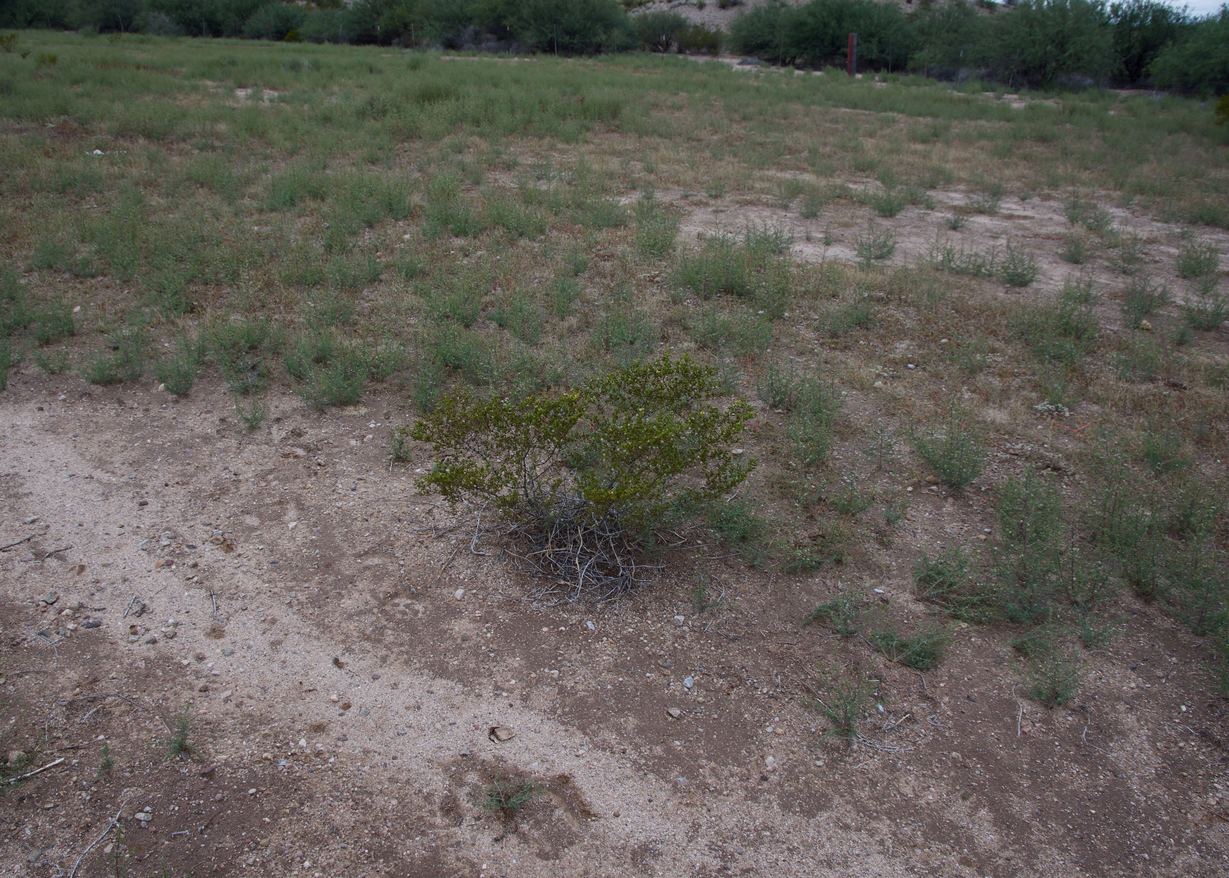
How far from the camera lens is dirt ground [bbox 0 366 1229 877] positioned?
2.83 metres

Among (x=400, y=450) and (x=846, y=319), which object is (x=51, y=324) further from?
(x=846, y=319)

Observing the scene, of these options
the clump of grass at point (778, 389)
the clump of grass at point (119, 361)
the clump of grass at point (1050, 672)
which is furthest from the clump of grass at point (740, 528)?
the clump of grass at point (119, 361)

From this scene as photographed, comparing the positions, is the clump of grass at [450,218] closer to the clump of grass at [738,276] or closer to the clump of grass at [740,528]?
the clump of grass at [738,276]

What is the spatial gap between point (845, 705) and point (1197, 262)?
21.7 feet

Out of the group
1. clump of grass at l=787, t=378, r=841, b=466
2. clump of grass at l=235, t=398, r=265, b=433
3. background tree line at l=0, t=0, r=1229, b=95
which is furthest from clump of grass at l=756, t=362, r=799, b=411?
background tree line at l=0, t=0, r=1229, b=95

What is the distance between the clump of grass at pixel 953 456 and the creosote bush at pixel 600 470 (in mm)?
1263

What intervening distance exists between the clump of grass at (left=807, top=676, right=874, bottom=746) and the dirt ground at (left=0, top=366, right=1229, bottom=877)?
0.04 meters

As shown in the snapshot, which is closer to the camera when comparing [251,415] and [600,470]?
[600,470]

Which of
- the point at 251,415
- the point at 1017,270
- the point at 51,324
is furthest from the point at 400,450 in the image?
the point at 1017,270

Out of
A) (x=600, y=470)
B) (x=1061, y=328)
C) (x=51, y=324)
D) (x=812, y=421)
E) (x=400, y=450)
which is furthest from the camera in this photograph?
(x=1061, y=328)

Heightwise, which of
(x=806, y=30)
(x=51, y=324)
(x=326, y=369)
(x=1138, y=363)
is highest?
(x=806, y=30)

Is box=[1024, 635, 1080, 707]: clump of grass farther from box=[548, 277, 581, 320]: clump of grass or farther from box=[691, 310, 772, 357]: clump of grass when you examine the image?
box=[548, 277, 581, 320]: clump of grass

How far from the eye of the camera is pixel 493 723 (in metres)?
3.27

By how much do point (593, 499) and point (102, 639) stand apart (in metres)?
2.03
